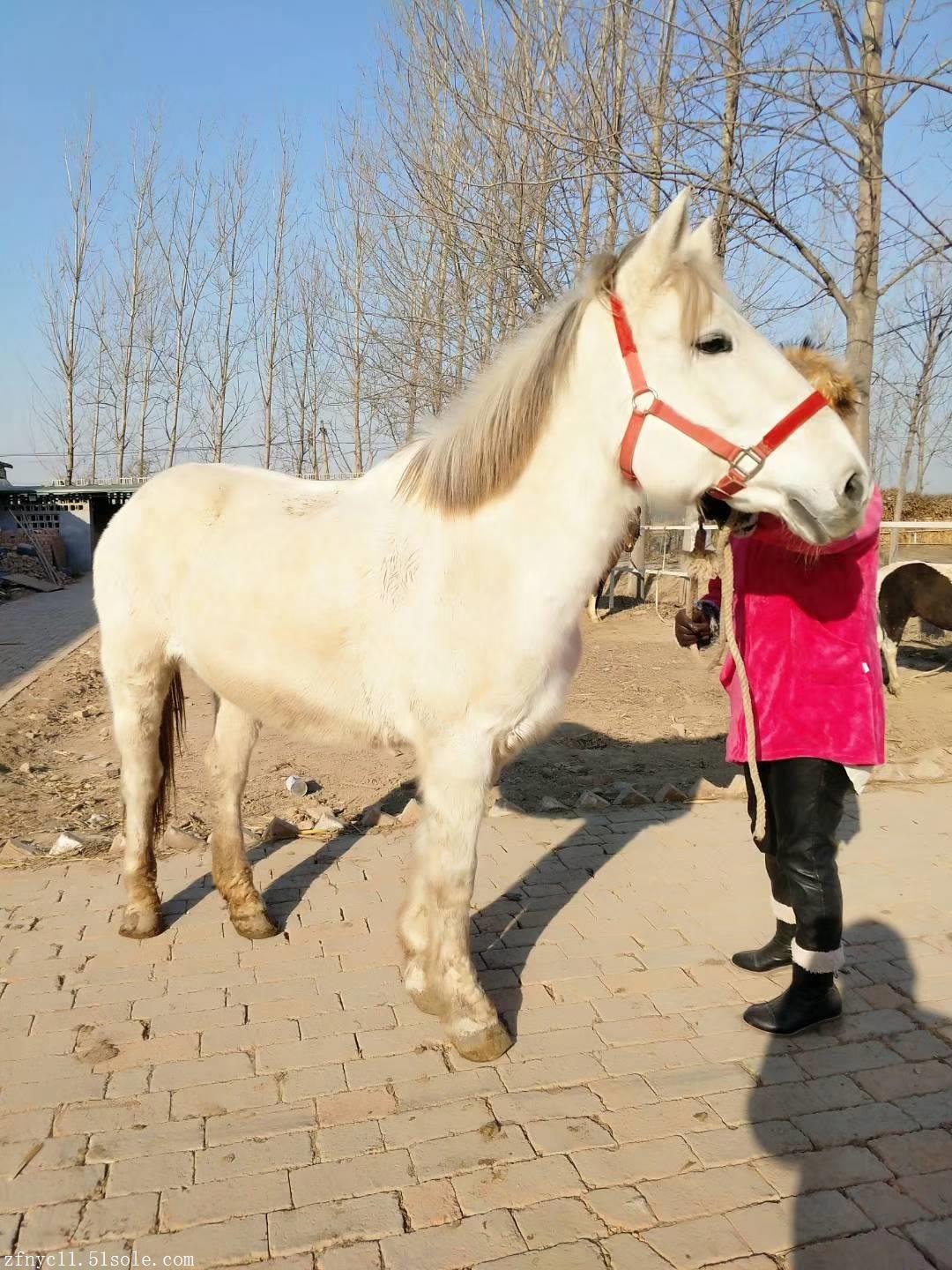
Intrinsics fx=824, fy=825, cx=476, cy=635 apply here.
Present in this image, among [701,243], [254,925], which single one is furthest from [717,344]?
[254,925]

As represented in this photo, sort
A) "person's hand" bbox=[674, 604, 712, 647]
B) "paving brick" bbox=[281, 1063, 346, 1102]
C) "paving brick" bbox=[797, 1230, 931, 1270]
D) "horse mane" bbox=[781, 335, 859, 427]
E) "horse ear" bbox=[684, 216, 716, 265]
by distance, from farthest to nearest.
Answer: "person's hand" bbox=[674, 604, 712, 647] < "paving brick" bbox=[281, 1063, 346, 1102] < "horse mane" bbox=[781, 335, 859, 427] < "horse ear" bbox=[684, 216, 716, 265] < "paving brick" bbox=[797, 1230, 931, 1270]

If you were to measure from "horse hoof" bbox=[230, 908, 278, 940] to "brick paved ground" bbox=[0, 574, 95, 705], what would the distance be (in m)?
5.56

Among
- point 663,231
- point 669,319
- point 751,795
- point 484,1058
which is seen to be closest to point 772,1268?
point 484,1058

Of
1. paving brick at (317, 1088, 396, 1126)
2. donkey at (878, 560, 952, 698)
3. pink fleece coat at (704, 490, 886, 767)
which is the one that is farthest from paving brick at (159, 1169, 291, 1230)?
donkey at (878, 560, 952, 698)

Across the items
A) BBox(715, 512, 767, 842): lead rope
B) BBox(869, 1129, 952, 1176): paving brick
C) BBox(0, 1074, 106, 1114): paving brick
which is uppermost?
BBox(715, 512, 767, 842): lead rope

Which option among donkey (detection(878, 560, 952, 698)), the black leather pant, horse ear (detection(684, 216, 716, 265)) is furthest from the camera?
donkey (detection(878, 560, 952, 698))

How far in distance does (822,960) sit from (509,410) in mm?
2060

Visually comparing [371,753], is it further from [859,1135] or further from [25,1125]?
[859,1135]

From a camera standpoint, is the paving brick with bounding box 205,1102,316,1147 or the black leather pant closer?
the paving brick with bounding box 205,1102,316,1147

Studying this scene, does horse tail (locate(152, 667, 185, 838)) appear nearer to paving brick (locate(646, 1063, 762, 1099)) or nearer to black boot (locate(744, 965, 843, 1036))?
paving brick (locate(646, 1063, 762, 1099))

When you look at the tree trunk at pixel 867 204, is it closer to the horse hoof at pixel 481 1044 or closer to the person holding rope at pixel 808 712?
the person holding rope at pixel 808 712

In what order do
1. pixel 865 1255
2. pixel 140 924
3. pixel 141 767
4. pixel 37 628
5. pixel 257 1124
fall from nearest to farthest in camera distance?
pixel 865 1255
pixel 257 1124
pixel 140 924
pixel 141 767
pixel 37 628

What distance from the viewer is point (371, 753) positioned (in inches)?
241

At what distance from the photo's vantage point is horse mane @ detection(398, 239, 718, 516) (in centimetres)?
237
